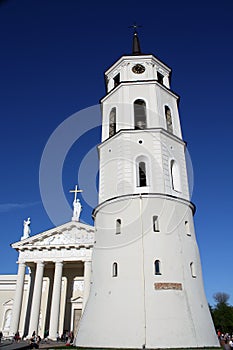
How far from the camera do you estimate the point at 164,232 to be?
17984mm

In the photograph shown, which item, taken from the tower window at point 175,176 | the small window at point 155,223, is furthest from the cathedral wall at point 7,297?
the small window at point 155,223

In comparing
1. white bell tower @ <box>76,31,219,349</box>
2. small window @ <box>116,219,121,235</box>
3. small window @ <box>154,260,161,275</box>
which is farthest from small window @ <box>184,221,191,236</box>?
small window @ <box>116,219,121,235</box>

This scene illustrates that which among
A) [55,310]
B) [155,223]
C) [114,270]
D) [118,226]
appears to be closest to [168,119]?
[155,223]

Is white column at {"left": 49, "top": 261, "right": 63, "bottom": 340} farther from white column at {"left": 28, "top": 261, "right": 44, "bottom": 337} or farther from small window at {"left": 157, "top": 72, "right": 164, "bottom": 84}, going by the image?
small window at {"left": 157, "top": 72, "right": 164, "bottom": 84}

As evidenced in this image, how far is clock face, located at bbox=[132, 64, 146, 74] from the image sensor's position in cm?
2501

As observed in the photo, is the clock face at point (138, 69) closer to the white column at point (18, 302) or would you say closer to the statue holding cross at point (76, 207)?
the statue holding cross at point (76, 207)

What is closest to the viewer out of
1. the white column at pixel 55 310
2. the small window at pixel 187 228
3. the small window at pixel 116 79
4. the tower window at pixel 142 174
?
the small window at pixel 187 228

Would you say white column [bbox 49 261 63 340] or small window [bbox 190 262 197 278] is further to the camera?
white column [bbox 49 261 63 340]

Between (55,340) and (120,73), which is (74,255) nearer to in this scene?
(55,340)

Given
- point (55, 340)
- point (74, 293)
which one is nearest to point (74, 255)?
point (74, 293)

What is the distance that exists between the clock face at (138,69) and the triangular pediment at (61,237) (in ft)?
58.0

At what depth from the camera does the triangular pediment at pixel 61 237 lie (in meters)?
35.8

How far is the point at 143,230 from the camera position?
18.0 m

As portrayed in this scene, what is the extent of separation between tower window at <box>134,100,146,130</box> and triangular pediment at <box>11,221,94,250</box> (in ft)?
54.2
